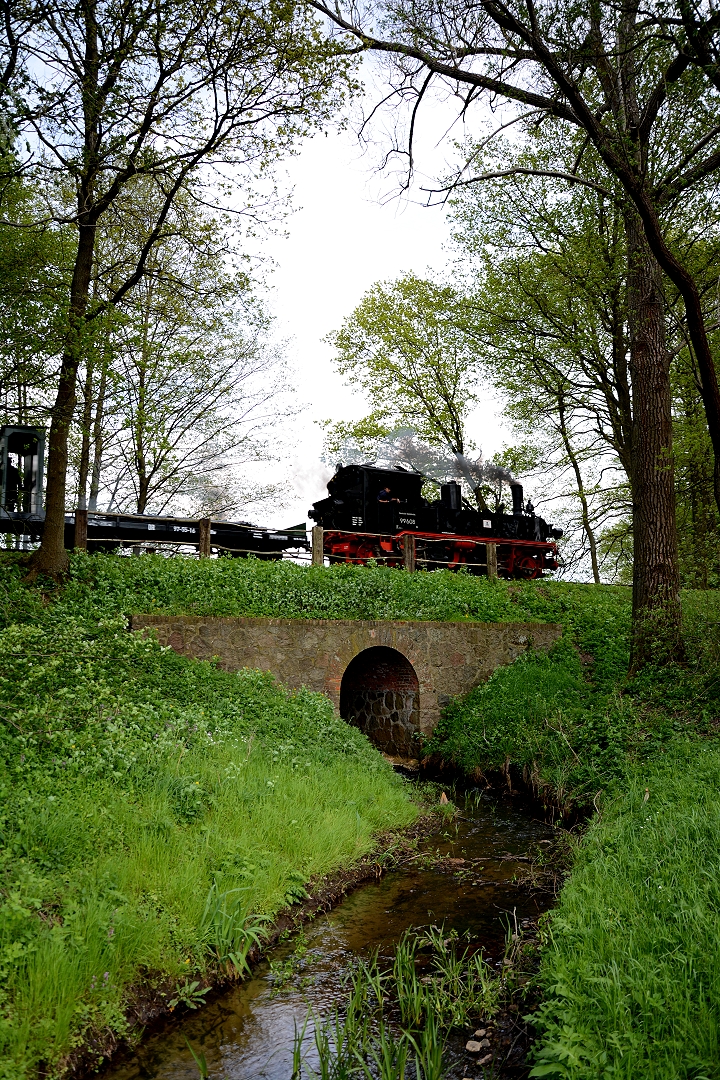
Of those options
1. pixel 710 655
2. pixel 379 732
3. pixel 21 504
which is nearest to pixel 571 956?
pixel 710 655

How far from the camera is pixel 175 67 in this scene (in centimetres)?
992

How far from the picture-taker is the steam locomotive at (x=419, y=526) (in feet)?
58.2

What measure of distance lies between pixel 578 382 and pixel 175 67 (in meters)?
11.8

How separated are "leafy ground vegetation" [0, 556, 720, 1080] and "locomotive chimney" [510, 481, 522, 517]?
11095 mm

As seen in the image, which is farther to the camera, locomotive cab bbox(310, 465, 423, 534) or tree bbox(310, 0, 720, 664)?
locomotive cab bbox(310, 465, 423, 534)

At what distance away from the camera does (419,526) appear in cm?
1972

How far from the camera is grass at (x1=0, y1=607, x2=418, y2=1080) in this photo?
4062mm

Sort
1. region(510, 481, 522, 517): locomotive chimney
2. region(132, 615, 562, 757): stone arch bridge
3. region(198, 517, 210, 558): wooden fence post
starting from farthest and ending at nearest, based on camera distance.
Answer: region(510, 481, 522, 517): locomotive chimney < region(198, 517, 210, 558): wooden fence post < region(132, 615, 562, 757): stone arch bridge

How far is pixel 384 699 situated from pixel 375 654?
0.91 m

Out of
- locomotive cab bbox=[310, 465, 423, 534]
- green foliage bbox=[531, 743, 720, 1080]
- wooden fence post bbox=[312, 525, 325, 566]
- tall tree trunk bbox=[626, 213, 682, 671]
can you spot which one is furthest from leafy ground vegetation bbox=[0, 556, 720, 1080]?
locomotive cab bbox=[310, 465, 423, 534]

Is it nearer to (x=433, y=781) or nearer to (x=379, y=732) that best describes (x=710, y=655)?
(x=433, y=781)

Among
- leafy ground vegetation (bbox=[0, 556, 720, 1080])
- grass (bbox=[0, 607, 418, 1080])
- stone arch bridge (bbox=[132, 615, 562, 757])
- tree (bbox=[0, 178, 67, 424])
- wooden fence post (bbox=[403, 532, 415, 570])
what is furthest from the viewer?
wooden fence post (bbox=[403, 532, 415, 570])

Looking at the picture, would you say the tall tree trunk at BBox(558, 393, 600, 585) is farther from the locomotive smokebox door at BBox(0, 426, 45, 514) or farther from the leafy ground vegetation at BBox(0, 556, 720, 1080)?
the locomotive smokebox door at BBox(0, 426, 45, 514)

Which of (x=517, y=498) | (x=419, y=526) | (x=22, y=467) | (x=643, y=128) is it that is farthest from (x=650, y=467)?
A: (x=517, y=498)
